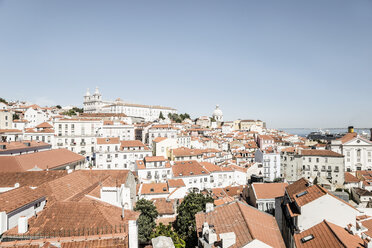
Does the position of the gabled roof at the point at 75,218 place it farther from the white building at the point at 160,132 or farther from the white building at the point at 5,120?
the white building at the point at 5,120

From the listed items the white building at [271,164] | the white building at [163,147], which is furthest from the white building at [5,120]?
the white building at [271,164]

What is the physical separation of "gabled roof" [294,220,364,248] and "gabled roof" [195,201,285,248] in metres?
1.36

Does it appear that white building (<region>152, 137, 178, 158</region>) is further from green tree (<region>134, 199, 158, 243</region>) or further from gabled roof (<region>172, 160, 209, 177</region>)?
green tree (<region>134, 199, 158, 243</region>)

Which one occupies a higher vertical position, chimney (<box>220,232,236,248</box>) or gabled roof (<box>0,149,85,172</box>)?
gabled roof (<box>0,149,85,172</box>)

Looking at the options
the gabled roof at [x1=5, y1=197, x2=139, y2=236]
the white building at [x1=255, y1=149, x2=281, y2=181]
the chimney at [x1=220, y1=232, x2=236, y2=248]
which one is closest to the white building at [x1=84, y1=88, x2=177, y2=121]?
the white building at [x1=255, y1=149, x2=281, y2=181]

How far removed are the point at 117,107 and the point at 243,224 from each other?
11705 centimetres

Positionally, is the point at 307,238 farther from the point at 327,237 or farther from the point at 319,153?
the point at 319,153

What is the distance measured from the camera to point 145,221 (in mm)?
23141

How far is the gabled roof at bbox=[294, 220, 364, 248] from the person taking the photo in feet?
41.6

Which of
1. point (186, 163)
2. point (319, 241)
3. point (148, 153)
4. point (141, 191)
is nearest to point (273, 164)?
point (186, 163)

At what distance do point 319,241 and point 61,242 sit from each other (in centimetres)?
1327

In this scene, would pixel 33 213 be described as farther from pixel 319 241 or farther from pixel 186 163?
pixel 186 163

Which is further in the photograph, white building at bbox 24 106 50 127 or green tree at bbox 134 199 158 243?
white building at bbox 24 106 50 127

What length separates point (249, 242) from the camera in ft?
38.8
